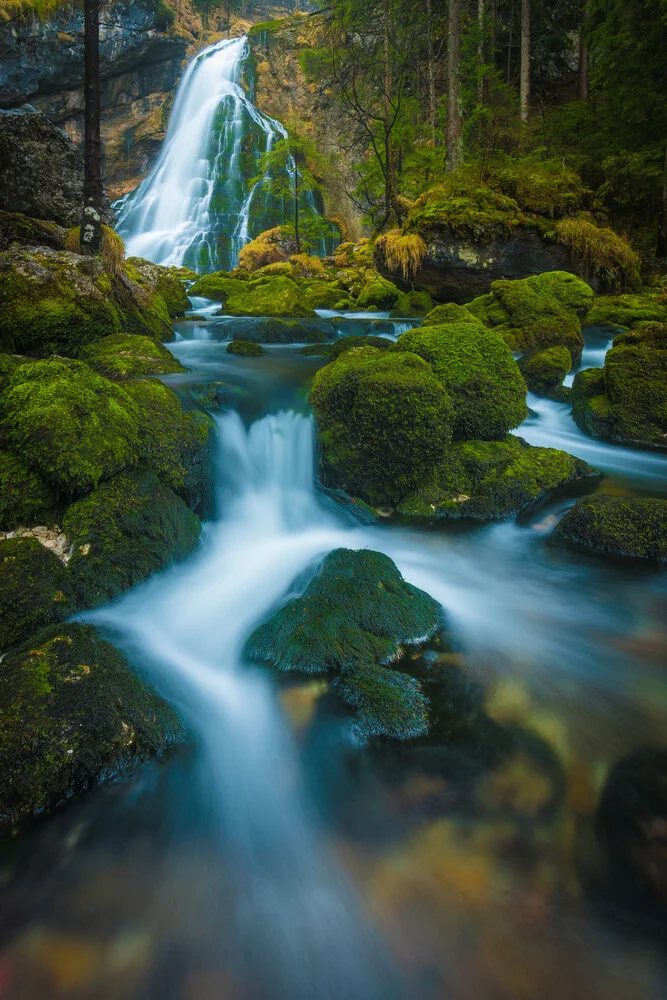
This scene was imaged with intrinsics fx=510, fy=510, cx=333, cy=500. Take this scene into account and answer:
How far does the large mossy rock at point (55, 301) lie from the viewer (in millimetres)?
6254

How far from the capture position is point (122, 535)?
4.35m

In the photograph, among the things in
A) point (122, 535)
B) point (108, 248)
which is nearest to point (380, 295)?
point (108, 248)

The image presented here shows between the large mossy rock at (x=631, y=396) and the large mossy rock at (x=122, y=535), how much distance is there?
6.63 metres

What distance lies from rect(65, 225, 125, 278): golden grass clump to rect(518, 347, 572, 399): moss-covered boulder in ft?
23.5

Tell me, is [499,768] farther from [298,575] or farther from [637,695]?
[298,575]

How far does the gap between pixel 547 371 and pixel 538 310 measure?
2.52 meters

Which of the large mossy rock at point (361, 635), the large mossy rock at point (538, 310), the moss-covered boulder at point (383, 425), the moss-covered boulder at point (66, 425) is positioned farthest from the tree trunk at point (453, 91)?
the large mossy rock at point (361, 635)

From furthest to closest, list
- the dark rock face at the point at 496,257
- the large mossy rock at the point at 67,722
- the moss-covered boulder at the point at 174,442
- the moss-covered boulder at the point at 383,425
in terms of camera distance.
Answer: the dark rock face at the point at 496,257, the moss-covered boulder at the point at 383,425, the moss-covered boulder at the point at 174,442, the large mossy rock at the point at 67,722

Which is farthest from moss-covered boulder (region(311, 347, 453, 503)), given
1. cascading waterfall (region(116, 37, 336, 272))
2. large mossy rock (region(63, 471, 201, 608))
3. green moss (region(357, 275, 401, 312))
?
cascading waterfall (region(116, 37, 336, 272))

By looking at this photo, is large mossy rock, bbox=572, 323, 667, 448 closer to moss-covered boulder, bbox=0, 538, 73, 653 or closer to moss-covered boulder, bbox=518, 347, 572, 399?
moss-covered boulder, bbox=518, 347, 572, 399

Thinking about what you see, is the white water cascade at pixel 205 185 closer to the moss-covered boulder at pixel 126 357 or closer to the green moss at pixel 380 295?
the green moss at pixel 380 295

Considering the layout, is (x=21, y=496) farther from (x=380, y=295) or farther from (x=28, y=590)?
(x=380, y=295)

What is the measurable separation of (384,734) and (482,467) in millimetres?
3892

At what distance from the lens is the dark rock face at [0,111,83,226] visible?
7742mm
